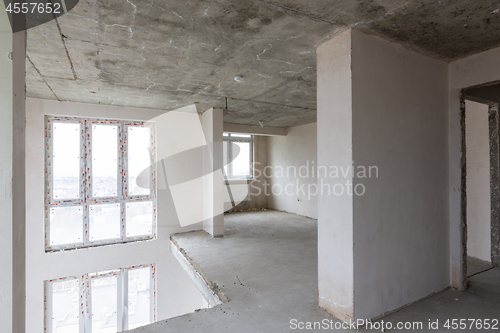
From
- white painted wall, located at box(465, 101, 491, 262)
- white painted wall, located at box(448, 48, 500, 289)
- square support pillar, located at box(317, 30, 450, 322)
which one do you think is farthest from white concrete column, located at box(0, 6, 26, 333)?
white painted wall, located at box(465, 101, 491, 262)

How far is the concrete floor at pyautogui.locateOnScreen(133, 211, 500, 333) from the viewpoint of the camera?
263 centimetres

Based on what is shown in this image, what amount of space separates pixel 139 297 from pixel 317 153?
5.22 metres

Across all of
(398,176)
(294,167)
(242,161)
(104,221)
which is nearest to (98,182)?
(104,221)

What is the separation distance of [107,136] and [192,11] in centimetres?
456

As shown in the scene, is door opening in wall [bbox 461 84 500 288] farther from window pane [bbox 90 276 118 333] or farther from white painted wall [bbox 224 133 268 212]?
window pane [bbox 90 276 118 333]

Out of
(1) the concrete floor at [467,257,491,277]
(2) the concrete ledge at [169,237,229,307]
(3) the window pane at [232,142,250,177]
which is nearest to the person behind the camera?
(2) the concrete ledge at [169,237,229,307]

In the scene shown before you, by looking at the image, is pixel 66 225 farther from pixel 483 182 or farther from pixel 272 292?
pixel 483 182

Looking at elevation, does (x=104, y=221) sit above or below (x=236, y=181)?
below

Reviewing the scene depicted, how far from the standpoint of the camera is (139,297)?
615 centimetres

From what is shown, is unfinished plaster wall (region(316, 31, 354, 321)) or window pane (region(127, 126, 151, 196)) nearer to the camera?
unfinished plaster wall (region(316, 31, 354, 321))

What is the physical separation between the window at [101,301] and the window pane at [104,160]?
5.80 feet

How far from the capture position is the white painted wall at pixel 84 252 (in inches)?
204

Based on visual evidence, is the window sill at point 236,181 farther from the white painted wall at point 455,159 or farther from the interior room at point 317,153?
the white painted wall at point 455,159

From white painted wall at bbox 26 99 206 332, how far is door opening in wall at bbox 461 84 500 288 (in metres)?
5.23
